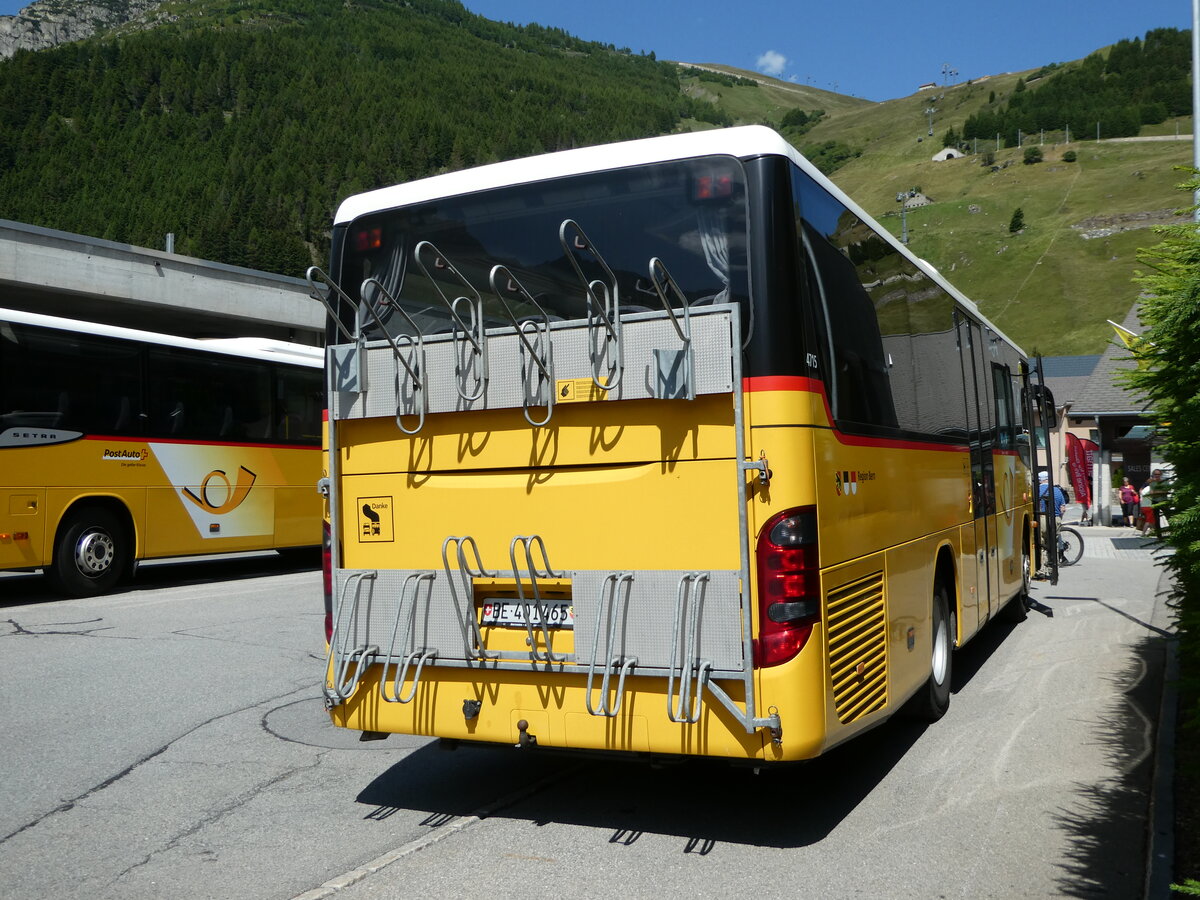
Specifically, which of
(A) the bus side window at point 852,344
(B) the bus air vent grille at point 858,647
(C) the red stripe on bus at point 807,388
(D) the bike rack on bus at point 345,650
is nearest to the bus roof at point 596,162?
(A) the bus side window at point 852,344

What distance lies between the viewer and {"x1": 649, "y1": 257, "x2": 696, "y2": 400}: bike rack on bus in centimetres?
462

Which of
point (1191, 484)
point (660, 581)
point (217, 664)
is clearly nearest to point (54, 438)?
point (217, 664)

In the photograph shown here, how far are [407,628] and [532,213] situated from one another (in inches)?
80.6

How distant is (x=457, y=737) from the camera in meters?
5.14

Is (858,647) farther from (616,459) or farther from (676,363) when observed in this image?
(676,363)

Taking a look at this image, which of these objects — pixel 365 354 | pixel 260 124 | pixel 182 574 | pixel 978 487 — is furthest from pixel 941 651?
pixel 260 124

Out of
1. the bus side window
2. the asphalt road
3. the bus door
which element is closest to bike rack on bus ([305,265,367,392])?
the asphalt road

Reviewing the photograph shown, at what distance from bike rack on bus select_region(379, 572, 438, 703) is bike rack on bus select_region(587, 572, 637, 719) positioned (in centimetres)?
83

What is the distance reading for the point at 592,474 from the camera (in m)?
4.93

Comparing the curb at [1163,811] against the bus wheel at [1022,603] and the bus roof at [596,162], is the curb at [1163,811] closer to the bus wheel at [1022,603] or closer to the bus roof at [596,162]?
the bus roof at [596,162]

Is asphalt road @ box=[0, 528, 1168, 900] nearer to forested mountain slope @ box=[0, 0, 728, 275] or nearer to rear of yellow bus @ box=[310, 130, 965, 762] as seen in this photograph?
rear of yellow bus @ box=[310, 130, 965, 762]

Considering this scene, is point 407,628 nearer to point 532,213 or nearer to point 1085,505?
point 532,213

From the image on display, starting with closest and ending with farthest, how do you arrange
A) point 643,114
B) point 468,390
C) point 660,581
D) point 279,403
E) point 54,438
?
point 660,581
point 468,390
point 54,438
point 279,403
point 643,114

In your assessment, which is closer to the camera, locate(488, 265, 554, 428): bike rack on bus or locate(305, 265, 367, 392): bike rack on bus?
locate(488, 265, 554, 428): bike rack on bus
